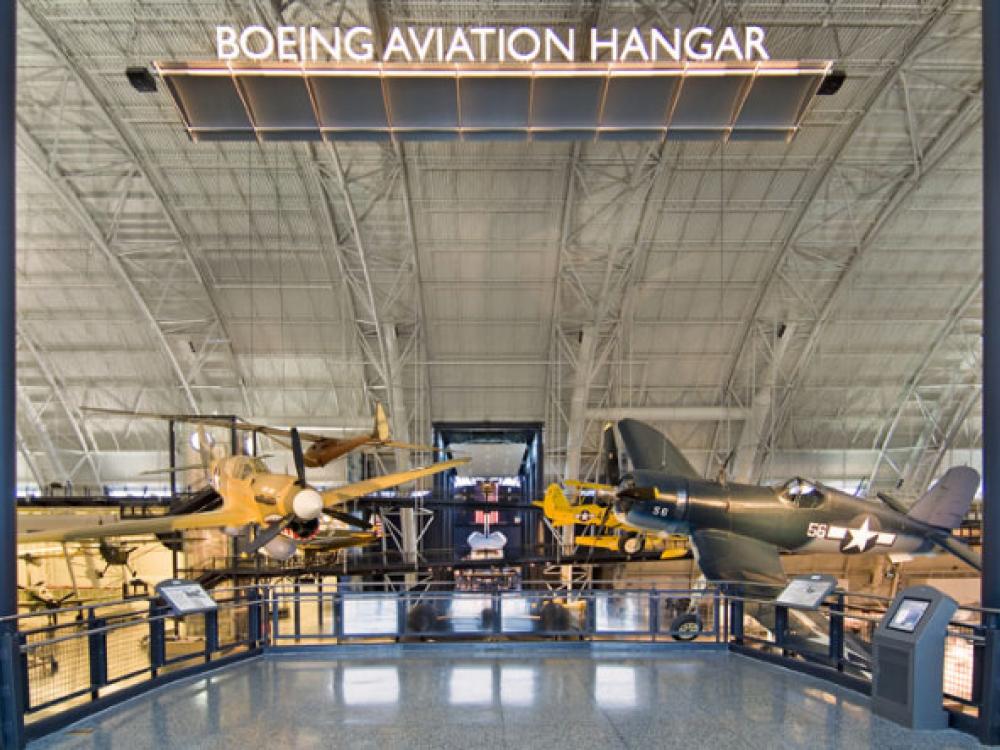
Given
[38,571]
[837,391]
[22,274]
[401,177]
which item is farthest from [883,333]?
[38,571]

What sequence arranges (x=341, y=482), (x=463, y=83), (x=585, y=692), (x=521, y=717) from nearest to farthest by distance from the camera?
(x=521, y=717)
(x=585, y=692)
(x=463, y=83)
(x=341, y=482)

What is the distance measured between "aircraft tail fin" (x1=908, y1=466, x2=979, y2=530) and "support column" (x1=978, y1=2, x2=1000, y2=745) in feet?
34.6

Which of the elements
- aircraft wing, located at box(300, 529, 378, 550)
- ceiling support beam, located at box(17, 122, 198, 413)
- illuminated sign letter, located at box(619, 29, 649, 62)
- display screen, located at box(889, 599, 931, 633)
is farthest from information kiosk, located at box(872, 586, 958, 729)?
ceiling support beam, located at box(17, 122, 198, 413)

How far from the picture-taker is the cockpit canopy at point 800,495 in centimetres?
1470

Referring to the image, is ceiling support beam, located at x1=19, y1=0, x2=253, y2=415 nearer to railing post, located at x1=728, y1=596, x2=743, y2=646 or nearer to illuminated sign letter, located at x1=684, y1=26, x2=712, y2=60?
illuminated sign letter, located at x1=684, y1=26, x2=712, y2=60

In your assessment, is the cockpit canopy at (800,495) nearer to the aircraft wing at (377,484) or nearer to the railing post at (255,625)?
the aircraft wing at (377,484)

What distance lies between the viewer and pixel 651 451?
658 inches

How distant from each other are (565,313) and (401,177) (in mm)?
8452

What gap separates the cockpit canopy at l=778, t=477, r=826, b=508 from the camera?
1470 centimetres

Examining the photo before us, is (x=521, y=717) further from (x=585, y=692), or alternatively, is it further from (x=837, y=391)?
(x=837, y=391)

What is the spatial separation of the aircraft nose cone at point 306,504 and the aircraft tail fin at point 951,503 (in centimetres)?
1231

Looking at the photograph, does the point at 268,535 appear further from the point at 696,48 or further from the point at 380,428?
the point at 696,48

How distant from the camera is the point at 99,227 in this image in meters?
25.2

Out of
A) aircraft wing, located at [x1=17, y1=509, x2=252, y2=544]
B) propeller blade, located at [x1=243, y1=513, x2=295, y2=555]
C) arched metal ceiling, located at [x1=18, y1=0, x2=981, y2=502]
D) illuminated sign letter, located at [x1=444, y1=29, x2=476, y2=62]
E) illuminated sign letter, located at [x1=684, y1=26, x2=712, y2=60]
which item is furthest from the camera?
arched metal ceiling, located at [x1=18, y1=0, x2=981, y2=502]
